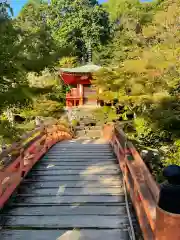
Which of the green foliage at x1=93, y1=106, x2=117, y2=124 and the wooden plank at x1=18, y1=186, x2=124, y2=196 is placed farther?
the green foliage at x1=93, y1=106, x2=117, y2=124

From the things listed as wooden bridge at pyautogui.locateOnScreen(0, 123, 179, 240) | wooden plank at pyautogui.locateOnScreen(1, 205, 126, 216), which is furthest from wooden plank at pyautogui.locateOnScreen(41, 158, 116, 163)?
wooden plank at pyautogui.locateOnScreen(1, 205, 126, 216)

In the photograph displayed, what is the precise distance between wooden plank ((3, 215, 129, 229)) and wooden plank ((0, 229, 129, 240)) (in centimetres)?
12

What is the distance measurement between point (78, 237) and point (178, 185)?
6.25 feet

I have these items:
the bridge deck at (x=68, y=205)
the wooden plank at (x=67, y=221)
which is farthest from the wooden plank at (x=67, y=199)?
the wooden plank at (x=67, y=221)

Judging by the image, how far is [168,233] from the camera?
2154 mm

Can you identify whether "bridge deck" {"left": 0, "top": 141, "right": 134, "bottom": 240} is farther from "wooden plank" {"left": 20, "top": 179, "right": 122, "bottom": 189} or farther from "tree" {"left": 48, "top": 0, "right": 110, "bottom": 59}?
"tree" {"left": 48, "top": 0, "right": 110, "bottom": 59}

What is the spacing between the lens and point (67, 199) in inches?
185

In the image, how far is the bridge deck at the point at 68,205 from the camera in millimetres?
3688

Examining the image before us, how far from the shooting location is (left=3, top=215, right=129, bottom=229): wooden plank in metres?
3.83

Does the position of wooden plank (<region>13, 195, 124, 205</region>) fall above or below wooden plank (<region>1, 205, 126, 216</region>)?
above

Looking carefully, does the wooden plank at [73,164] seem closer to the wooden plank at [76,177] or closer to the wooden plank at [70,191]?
the wooden plank at [76,177]

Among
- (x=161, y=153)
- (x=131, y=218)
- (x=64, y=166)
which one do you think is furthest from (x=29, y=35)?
(x=161, y=153)

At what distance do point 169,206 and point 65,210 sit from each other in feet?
8.17

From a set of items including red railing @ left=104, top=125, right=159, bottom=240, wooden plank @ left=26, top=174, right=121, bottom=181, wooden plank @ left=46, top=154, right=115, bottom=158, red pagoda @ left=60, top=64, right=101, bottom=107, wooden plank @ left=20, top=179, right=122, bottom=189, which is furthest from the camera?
red pagoda @ left=60, top=64, right=101, bottom=107
